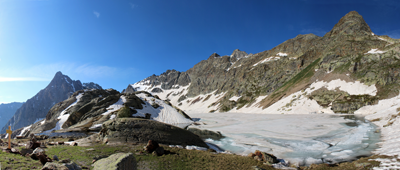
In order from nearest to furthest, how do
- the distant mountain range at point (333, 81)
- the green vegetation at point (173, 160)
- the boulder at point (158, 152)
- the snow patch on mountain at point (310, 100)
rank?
the green vegetation at point (173, 160), the boulder at point (158, 152), the distant mountain range at point (333, 81), the snow patch on mountain at point (310, 100)

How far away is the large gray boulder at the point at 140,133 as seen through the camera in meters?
17.1

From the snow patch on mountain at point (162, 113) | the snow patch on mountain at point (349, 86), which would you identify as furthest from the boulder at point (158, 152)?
the snow patch on mountain at point (349, 86)

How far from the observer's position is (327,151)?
16.7 meters

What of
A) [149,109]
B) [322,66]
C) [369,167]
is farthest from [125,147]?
[322,66]

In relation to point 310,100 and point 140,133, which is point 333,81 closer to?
point 310,100

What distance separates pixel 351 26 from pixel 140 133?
15158cm

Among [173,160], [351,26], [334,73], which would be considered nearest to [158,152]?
[173,160]

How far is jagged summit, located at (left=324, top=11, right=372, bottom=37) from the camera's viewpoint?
108 meters

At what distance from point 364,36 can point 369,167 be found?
13219 centimetres

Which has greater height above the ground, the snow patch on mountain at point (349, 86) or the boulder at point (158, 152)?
the snow patch on mountain at point (349, 86)

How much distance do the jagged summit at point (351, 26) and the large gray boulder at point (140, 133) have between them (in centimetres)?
13907

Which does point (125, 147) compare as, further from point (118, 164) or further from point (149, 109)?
point (149, 109)

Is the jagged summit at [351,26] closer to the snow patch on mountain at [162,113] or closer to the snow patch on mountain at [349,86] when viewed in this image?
the snow patch on mountain at [349,86]

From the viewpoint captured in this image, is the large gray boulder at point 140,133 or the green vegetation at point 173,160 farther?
the large gray boulder at point 140,133
